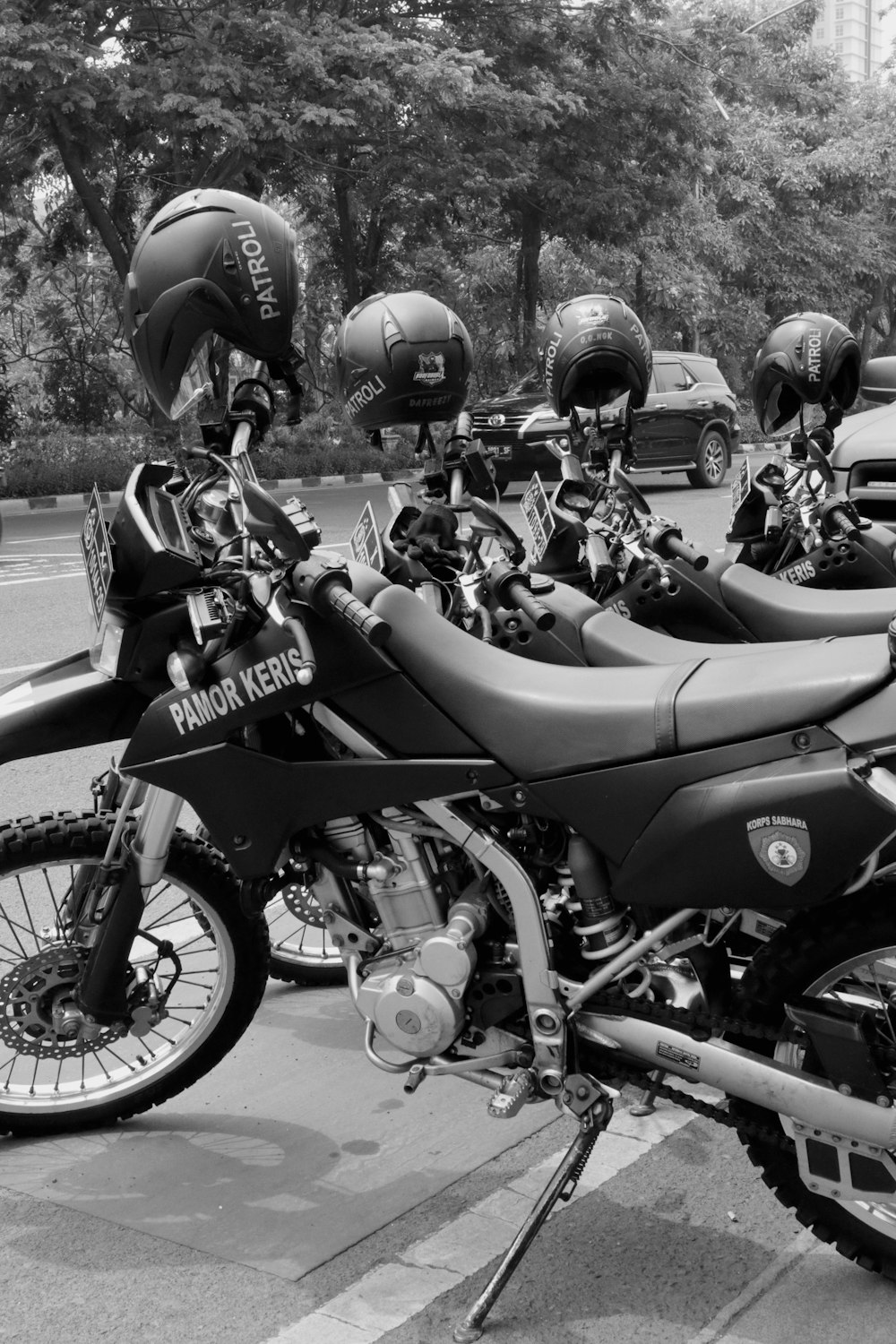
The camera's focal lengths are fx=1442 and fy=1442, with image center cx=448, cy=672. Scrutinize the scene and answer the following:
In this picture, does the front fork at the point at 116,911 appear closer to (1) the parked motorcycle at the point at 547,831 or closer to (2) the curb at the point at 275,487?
(1) the parked motorcycle at the point at 547,831

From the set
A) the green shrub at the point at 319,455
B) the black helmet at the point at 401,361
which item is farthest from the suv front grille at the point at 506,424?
the black helmet at the point at 401,361

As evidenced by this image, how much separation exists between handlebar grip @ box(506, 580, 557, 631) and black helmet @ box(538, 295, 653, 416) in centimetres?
174

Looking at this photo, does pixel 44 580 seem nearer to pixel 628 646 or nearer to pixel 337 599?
pixel 628 646

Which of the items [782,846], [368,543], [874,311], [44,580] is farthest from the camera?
[874,311]

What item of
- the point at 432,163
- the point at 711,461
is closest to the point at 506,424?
the point at 711,461

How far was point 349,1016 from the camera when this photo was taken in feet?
12.4

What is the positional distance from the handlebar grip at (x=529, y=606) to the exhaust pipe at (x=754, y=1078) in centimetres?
72

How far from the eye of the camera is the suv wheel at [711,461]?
60.4 feet

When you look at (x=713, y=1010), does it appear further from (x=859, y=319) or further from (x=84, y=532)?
(x=859, y=319)

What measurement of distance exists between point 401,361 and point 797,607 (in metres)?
1.27

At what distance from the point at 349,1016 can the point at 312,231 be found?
22605mm

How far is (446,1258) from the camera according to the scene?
2.65m

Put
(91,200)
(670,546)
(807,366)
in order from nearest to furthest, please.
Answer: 1. (670,546)
2. (807,366)
3. (91,200)

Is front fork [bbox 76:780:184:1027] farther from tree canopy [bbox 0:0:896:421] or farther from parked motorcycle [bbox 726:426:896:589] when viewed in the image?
tree canopy [bbox 0:0:896:421]
